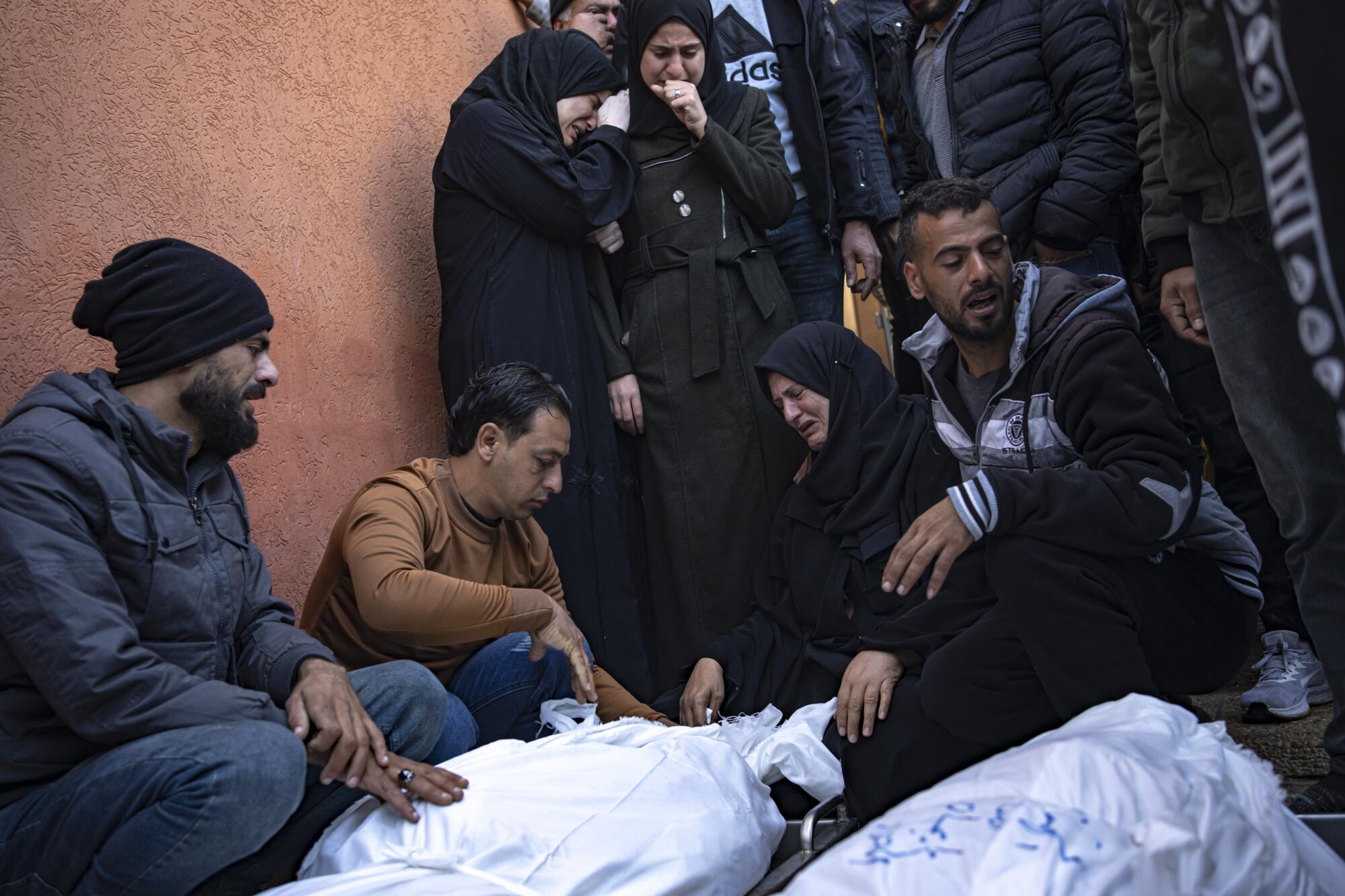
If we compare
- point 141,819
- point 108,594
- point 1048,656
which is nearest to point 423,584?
point 108,594

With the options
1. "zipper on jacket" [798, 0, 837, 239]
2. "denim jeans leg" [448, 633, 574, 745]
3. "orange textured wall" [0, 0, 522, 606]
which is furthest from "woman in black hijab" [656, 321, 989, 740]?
"orange textured wall" [0, 0, 522, 606]

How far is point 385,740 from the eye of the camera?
222 centimetres

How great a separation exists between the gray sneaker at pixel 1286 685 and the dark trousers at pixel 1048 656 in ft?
1.35

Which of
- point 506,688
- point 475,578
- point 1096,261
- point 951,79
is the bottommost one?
point 506,688

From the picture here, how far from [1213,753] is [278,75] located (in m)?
3.10

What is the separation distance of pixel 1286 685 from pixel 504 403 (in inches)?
82.6

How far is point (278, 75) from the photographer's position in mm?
3438

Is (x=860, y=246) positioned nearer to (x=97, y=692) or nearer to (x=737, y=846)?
(x=737, y=846)

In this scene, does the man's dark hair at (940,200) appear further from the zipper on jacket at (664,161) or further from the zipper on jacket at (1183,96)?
the zipper on jacket at (664,161)

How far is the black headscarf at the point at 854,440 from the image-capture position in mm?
3062

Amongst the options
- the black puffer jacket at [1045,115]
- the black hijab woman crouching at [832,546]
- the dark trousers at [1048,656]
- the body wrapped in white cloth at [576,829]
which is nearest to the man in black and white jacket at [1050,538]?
the dark trousers at [1048,656]

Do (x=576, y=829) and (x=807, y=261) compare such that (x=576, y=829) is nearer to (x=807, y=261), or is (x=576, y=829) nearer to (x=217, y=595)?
(x=217, y=595)

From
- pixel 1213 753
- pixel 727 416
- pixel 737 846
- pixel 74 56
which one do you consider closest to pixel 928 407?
pixel 727 416

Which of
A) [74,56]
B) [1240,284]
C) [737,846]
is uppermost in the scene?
[74,56]
